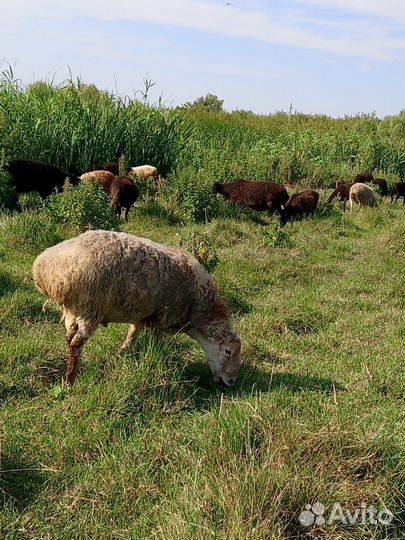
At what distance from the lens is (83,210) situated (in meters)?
8.52

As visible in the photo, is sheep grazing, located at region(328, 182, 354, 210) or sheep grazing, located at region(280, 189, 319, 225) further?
sheep grazing, located at region(328, 182, 354, 210)

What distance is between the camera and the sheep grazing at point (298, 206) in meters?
11.6

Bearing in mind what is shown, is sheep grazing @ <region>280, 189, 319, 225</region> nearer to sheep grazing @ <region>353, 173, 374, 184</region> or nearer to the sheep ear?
sheep grazing @ <region>353, 173, 374, 184</region>

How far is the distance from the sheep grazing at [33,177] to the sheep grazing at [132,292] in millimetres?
5369

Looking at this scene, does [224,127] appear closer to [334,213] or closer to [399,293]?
[334,213]

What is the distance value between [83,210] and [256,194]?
4.23 metres

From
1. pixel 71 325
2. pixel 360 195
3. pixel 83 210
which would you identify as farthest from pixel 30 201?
pixel 360 195

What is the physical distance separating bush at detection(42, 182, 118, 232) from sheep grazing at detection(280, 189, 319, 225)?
4076 millimetres

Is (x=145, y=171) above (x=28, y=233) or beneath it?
above

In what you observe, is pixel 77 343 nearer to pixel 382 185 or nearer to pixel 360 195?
pixel 360 195

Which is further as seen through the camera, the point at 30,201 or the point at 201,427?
the point at 30,201

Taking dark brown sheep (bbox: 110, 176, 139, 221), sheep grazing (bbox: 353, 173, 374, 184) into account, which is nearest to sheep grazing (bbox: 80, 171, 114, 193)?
dark brown sheep (bbox: 110, 176, 139, 221)

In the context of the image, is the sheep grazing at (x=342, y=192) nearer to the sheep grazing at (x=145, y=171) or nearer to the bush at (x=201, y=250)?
the sheep grazing at (x=145, y=171)

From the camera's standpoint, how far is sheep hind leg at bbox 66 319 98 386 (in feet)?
14.8
